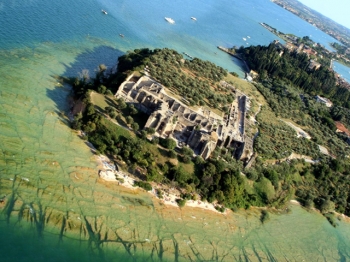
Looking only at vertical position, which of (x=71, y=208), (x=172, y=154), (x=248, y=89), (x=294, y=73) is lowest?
(x=71, y=208)

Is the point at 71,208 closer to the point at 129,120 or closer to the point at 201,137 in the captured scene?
the point at 129,120

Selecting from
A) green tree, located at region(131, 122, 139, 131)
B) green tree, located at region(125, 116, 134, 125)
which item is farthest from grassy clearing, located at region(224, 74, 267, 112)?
green tree, located at region(131, 122, 139, 131)

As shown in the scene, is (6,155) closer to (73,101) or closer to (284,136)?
(73,101)

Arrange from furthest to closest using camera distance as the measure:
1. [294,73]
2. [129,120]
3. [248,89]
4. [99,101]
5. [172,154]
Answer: [294,73], [248,89], [99,101], [129,120], [172,154]

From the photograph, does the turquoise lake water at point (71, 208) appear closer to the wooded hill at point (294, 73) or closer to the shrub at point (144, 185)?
the shrub at point (144, 185)

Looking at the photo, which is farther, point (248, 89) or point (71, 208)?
point (248, 89)

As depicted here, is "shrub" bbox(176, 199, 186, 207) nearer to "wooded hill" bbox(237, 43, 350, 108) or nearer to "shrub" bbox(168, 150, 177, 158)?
"shrub" bbox(168, 150, 177, 158)

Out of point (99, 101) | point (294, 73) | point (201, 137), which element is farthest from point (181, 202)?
point (294, 73)

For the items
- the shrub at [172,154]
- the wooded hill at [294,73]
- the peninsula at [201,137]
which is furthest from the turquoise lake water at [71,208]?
the wooded hill at [294,73]
